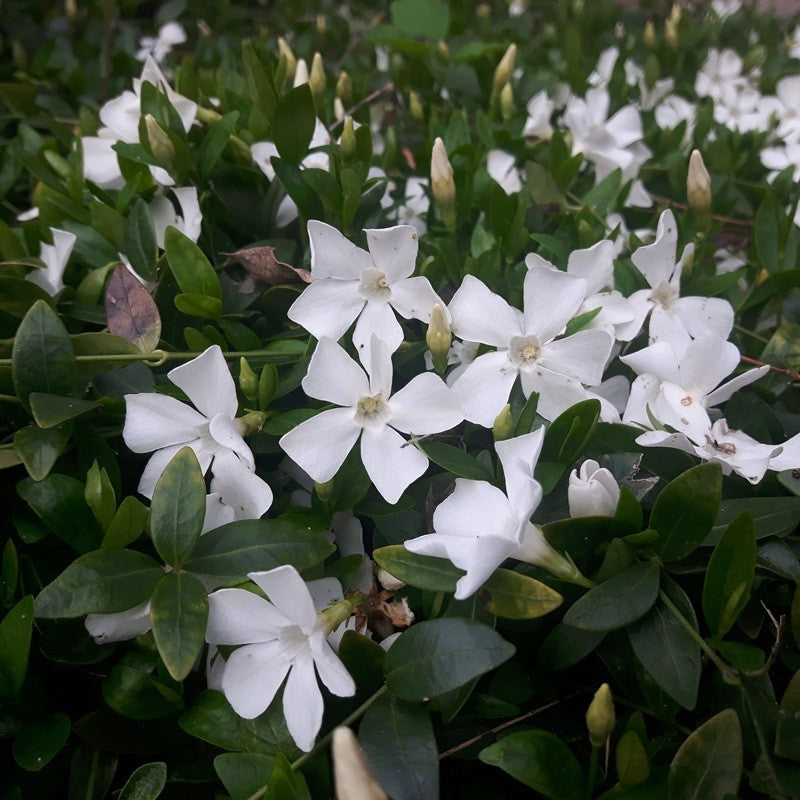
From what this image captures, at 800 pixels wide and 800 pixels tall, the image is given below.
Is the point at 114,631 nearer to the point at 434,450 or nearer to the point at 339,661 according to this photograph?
the point at 339,661

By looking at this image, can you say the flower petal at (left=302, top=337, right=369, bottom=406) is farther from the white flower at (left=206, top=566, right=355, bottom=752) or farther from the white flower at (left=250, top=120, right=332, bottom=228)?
the white flower at (left=250, top=120, right=332, bottom=228)

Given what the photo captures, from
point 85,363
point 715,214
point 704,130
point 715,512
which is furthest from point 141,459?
point 704,130

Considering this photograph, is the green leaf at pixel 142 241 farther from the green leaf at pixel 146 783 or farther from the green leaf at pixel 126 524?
the green leaf at pixel 146 783

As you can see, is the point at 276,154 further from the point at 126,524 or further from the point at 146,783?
the point at 146,783

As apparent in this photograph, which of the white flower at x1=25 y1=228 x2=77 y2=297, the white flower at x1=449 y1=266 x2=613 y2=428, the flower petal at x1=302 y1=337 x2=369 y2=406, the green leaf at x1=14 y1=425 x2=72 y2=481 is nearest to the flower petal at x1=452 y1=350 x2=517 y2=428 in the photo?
the white flower at x1=449 y1=266 x2=613 y2=428

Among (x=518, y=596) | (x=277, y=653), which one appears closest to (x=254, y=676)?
(x=277, y=653)
